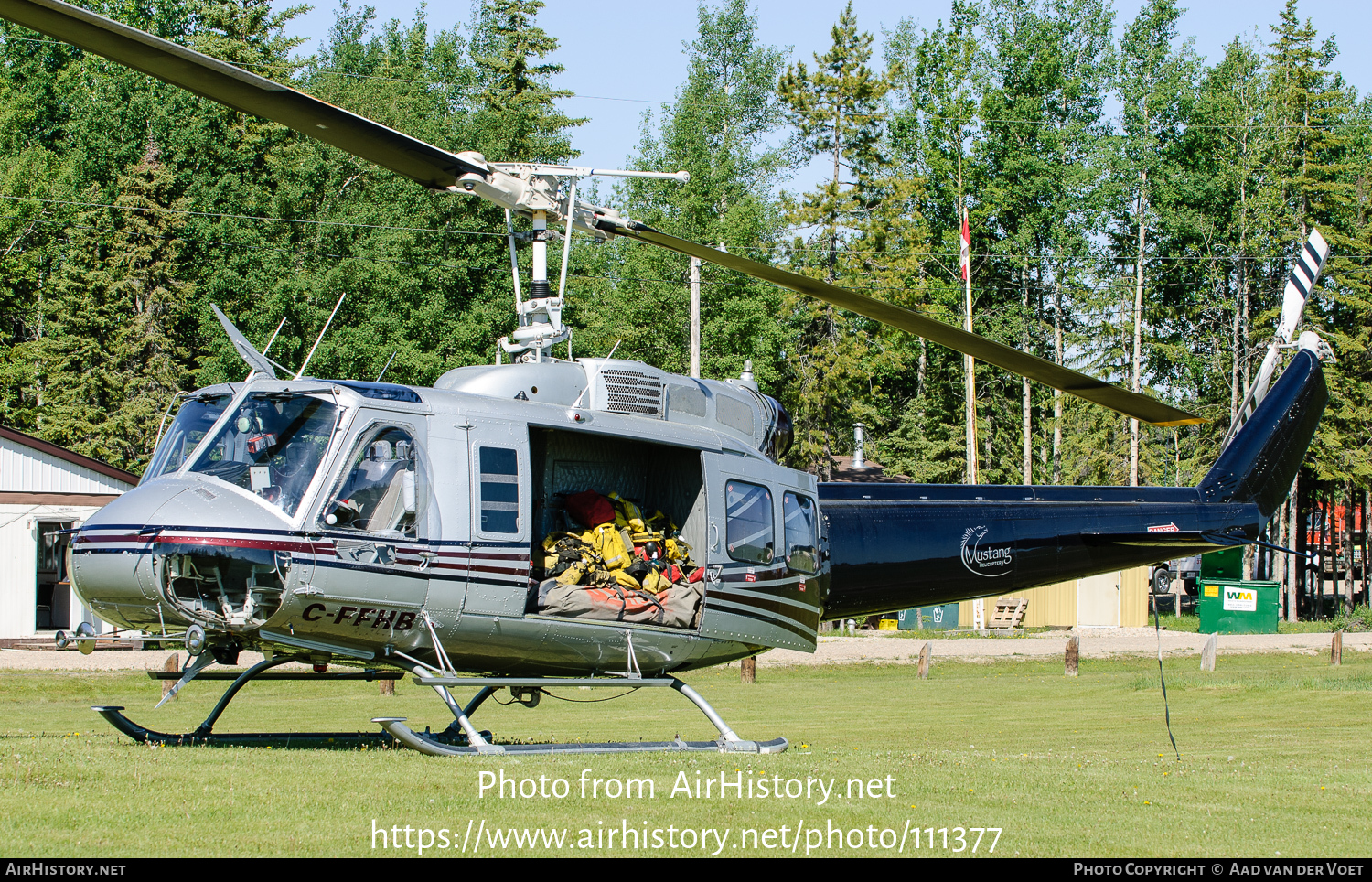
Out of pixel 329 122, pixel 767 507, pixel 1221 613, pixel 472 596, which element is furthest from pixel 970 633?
pixel 329 122

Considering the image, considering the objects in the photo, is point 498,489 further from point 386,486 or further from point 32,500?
point 32,500

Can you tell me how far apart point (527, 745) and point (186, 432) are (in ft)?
11.9

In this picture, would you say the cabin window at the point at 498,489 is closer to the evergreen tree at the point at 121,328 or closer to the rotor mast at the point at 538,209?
the rotor mast at the point at 538,209

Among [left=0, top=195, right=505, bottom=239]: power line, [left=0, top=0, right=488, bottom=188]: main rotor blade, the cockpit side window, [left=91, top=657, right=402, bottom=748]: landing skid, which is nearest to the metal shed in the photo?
[left=0, top=195, right=505, bottom=239]: power line

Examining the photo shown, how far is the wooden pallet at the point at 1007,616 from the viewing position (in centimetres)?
4375

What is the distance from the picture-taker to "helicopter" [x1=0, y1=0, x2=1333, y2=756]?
908 cm

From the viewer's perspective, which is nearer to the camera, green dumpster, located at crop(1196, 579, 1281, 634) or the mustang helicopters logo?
the mustang helicopters logo

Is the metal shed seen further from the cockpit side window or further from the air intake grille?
the cockpit side window

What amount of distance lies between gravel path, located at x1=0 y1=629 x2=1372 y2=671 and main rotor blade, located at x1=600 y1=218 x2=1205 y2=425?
1544cm

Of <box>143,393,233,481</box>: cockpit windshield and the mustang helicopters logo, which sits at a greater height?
<box>143,393,233,481</box>: cockpit windshield

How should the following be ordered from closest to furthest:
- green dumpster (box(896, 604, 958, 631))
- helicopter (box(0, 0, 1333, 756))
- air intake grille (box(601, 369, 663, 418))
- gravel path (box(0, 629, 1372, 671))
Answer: helicopter (box(0, 0, 1333, 756)) → air intake grille (box(601, 369, 663, 418)) → gravel path (box(0, 629, 1372, 671)) → green dumpster (box(896, 604, 958, 631))

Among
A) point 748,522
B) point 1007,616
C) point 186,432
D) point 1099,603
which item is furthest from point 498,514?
point 1099,603

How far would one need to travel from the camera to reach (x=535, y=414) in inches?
413
